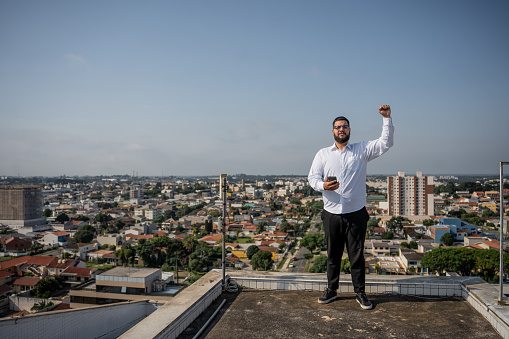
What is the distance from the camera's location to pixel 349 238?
1804 millimetres

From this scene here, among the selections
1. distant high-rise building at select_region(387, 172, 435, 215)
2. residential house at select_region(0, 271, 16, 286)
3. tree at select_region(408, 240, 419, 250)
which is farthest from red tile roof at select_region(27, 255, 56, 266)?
distant high-rise building at select_region(387, 172, 435, 215)

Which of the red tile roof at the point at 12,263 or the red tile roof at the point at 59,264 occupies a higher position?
the red tile roof at the point at 59,264

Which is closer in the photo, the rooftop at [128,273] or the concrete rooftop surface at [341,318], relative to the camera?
the concrete rooftop surface at [341,318]

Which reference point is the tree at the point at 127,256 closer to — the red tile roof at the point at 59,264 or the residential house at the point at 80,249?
the red tile roof at the point at 59,264

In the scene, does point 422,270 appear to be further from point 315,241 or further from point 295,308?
point 295,308

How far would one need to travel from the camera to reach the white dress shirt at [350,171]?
5.82 feet

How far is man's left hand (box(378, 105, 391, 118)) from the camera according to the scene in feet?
5.72

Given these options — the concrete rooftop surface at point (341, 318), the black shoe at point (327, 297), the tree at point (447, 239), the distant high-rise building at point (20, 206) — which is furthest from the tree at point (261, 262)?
the distant high-rise building at point (20, 206)

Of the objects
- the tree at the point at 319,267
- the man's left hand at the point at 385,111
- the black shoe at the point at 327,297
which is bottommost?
the tree at the point at 319,267

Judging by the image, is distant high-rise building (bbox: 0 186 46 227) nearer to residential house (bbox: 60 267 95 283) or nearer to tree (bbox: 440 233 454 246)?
residential house (bbox: 60 267 95 283)

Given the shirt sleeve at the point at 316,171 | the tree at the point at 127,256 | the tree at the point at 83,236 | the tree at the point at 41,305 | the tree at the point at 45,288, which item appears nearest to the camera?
the shirt sleeve at the point at 316,171

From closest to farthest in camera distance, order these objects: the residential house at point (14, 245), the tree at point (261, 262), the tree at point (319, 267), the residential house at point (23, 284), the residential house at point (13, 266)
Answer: the residential house at point (23, 284)
the tree at point (319, 267)
the tree at point (261, 262)
the residential house at point (13, 266)
the residential house at point (14, 245)

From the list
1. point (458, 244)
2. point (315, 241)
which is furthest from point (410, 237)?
point (315, 241)

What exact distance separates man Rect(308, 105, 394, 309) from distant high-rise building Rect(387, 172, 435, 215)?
27727 mm
